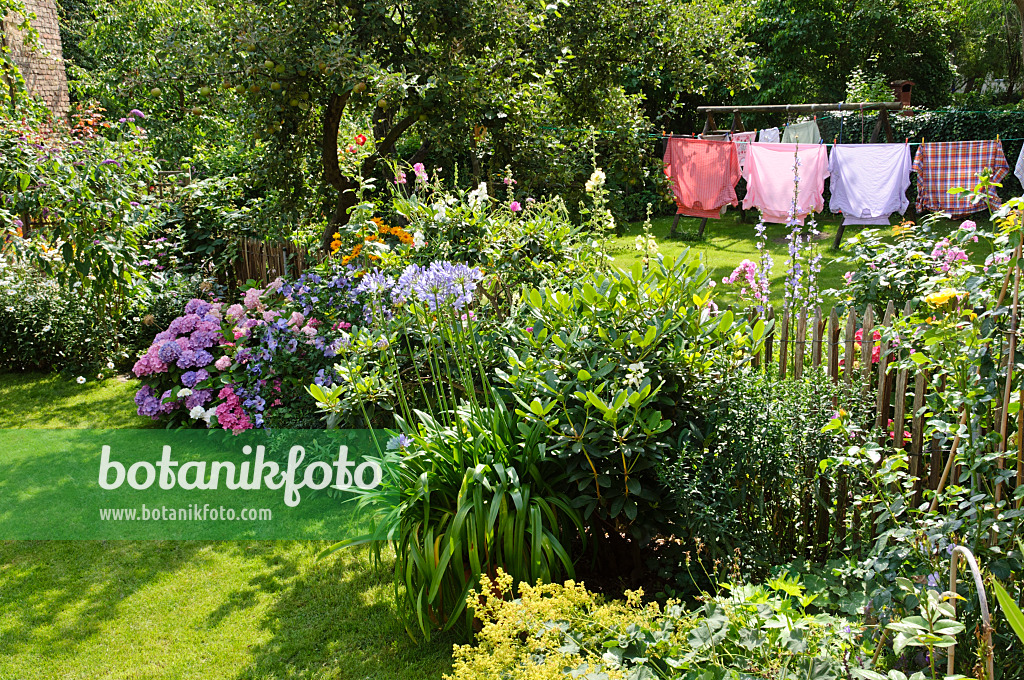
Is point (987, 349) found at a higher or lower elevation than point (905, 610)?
higher

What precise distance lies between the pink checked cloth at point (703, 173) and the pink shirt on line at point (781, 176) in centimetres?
35

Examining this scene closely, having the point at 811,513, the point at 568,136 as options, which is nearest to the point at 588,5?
the point at 568,136

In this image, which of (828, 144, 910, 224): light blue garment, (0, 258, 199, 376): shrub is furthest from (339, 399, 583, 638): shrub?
(828, 144, 910, 224): light blue garment

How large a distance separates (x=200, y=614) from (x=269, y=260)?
3.93m

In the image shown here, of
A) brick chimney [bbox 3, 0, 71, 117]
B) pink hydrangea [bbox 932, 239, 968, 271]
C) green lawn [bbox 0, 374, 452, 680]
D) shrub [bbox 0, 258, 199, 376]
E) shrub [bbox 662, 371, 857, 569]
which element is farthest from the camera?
brick chimney [bbox 3, 0, 71, 117]

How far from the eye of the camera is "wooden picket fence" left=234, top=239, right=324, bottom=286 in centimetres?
586

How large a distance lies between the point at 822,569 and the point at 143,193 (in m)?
5.84

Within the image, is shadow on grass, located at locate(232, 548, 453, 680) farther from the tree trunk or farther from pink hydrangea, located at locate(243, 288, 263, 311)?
the tree trunk

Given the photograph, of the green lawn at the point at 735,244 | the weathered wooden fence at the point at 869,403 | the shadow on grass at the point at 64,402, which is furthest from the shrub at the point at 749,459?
the green lawn at the point at 735,244

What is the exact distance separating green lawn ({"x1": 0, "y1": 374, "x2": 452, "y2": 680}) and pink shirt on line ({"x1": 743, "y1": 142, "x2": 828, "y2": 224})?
24.4 feet

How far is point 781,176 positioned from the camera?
9.29m

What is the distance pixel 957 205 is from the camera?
9367 mm

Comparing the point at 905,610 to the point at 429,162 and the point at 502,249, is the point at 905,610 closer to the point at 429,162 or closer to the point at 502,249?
the point at 502,249

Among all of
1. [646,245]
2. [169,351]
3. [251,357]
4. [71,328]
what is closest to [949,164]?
[646,245]
